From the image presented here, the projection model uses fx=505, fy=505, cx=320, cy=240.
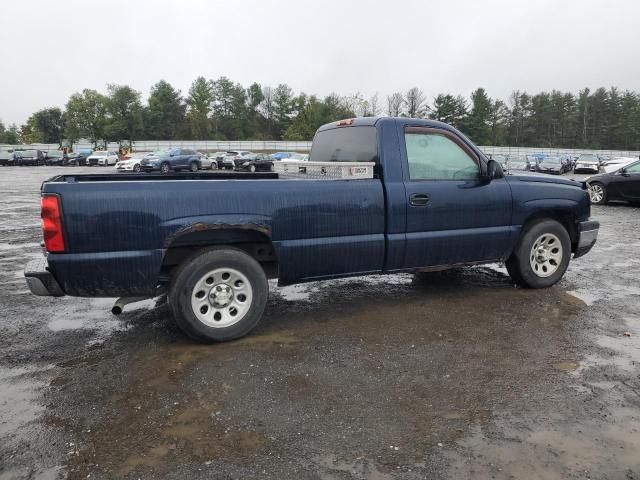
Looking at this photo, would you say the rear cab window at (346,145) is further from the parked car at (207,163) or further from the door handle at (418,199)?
the parked car at (207,163)

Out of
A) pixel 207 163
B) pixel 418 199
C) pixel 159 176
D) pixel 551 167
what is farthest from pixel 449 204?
pixel 551 167

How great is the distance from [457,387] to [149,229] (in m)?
2.61

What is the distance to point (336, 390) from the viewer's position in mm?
3545

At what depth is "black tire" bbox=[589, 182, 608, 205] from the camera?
15.7 m

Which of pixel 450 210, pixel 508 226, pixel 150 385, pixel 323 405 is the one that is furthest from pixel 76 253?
pixel 508 226

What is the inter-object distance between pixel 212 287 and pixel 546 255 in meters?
3.97

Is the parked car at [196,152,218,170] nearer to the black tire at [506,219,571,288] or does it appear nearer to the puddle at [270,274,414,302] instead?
the puddle at [270,274,414,302]

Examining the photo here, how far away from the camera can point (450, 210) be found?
5.14m

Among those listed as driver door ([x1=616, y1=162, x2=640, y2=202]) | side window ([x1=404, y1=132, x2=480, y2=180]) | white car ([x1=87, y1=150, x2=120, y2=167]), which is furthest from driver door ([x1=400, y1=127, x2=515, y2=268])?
white car ([x1=87, y1=150, x2=120, y2=167])

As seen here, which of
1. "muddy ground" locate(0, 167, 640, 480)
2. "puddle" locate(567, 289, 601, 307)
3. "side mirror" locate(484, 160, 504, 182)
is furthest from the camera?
"puddle" locate(567, 289, 601, 307)

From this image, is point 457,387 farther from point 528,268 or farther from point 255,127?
point 255,127

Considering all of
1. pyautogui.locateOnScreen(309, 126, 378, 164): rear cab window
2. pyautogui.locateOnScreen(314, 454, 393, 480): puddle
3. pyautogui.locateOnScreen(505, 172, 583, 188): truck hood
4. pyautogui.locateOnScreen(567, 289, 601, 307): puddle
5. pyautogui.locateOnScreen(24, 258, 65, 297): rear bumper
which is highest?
pyautogui.locateOnScreen(309, 126, 378, 164): rear cab window

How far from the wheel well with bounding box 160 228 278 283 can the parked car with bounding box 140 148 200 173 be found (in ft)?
101

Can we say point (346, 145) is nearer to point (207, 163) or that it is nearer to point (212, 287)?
point (212, 287)
